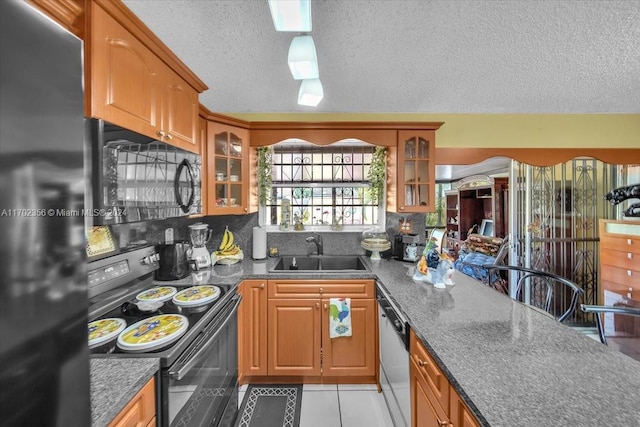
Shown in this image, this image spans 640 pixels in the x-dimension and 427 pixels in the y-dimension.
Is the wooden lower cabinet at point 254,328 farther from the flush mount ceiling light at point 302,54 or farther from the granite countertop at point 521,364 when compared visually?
the flush mount ceiling light at point 302,54

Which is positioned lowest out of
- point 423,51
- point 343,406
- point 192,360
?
point 343,406

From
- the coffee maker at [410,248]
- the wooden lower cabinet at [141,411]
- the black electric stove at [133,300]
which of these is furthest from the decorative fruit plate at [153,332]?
the coffee maker at [410,248]

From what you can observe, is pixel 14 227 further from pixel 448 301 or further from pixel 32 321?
pixel 448 301

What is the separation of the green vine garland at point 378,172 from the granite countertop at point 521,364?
1365 mm

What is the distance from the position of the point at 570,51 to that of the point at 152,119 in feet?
8.05

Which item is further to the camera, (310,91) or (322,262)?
(322,262)

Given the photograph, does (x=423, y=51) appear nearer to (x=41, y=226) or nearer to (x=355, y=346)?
(x=41, y=226)

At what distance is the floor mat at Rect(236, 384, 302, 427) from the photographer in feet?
5.83

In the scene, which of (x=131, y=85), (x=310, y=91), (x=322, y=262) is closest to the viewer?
(x=131, y=85)

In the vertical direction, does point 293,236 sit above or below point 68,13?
below

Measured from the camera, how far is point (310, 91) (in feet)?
5.73

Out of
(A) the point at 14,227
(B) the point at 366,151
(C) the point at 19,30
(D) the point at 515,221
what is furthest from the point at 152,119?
(D) the point at 515,221

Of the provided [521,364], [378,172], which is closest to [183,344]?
[521,364]

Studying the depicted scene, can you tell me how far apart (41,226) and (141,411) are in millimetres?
778
